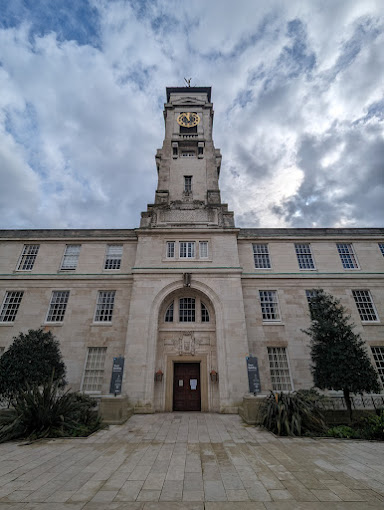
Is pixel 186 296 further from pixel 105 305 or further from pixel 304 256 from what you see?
pixel 304 256

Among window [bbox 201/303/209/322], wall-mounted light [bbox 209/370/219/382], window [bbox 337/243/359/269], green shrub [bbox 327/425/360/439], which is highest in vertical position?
window [bbox 337/243/359/269]

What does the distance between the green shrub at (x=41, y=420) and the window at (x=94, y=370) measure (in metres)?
5.42

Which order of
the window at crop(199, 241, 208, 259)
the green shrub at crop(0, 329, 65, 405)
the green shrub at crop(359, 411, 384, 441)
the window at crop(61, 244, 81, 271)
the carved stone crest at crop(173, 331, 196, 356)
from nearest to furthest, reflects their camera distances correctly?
the green shrub at crop(359, 411, 384, 441) → the green shrub at crop(0, 329, 65, 405) → the carved stone crest at crop(173, 331, 196, 356) → the window at crop(199, 241, 208, 259) → the window at crop(61, 244, 81, 271)

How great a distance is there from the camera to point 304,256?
20.0 meters

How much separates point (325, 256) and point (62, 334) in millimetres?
22521

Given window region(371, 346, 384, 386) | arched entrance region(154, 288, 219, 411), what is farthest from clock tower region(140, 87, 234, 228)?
window region(371, 346, 384, 386)

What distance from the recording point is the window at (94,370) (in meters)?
15.7

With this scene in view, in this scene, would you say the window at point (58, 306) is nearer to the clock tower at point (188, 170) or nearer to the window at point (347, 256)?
the clock tower at point (188, 170)

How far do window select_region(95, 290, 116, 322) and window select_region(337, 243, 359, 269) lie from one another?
20.1 m

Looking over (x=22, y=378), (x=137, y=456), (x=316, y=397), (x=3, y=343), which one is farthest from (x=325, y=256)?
(x=3, y=343)

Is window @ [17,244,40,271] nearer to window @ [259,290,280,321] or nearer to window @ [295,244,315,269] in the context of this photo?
window @ [259,290,280,321]

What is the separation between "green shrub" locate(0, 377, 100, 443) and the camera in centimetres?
930

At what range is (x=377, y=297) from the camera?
18.1 metres

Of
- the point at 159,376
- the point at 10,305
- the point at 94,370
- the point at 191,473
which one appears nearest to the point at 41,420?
the point at 94,370
